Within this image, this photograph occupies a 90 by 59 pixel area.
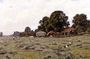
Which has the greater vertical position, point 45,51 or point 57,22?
point 57,22

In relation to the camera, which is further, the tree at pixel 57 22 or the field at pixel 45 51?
the tree at pixel 57 22

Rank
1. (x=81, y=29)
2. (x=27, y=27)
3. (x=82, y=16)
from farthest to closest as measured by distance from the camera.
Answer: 1. (x=27, y=27)
2. (x=82, y=16)
3. (x=81, y=29)

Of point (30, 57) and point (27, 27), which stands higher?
point (27, 27)

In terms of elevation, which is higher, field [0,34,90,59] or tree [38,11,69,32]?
tree [38,11,69,32]

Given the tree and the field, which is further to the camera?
the tree

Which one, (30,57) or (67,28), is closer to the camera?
(30,57)

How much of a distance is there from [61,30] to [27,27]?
54245mm

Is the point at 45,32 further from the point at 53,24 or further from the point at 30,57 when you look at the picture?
the point at 30,57

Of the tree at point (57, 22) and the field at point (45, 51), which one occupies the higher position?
the tree at point (57, 22)

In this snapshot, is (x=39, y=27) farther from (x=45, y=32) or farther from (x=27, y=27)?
(x=27, y=27)

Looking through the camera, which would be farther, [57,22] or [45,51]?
[57,22]

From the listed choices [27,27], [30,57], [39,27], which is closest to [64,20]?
[39,27]

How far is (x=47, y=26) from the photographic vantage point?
136 metres

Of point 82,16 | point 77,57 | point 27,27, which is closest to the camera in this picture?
point 77,57
